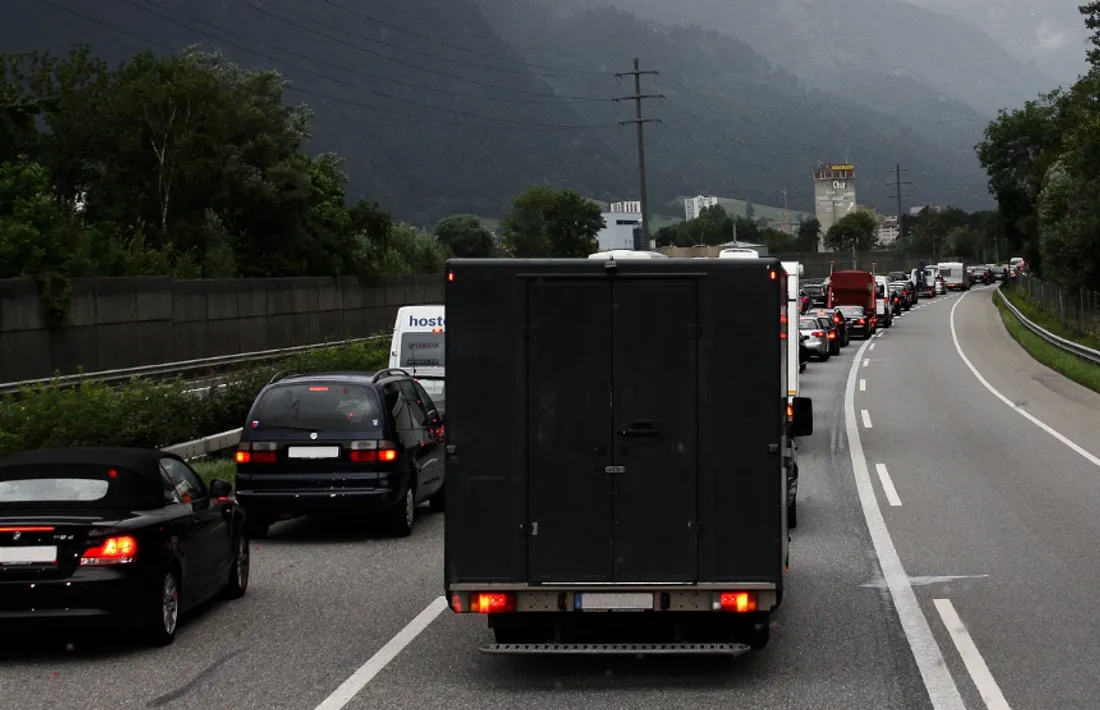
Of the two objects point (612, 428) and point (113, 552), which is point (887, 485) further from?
point (113, 552)

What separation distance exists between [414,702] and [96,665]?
2.51 meters

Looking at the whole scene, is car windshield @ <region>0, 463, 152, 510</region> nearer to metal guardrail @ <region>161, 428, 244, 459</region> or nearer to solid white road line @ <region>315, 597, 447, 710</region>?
solid white road line @ <region>315, 597, 447, 710</region>

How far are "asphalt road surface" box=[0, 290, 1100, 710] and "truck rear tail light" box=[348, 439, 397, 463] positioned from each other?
879 millimetres

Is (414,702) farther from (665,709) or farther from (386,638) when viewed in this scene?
(386,638)

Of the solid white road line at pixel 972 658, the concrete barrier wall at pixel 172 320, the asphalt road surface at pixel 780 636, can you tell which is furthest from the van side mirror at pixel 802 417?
the concrete barrier wall at pixel 172 320

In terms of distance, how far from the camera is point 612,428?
8.94 metres

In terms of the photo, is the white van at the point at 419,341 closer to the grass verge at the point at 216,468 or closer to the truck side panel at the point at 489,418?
the grass verge at the point at 216,468

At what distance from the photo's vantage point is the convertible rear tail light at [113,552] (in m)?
9.77

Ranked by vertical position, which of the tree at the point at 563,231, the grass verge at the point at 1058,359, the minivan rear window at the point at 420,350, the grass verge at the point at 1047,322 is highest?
the tree at the point at 563,231

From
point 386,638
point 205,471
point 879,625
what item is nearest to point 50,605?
point 386,638

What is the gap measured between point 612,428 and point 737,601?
1217 millimetres

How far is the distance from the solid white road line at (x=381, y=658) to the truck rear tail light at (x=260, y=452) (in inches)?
152

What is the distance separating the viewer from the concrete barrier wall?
135 ft

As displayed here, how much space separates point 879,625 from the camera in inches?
412
